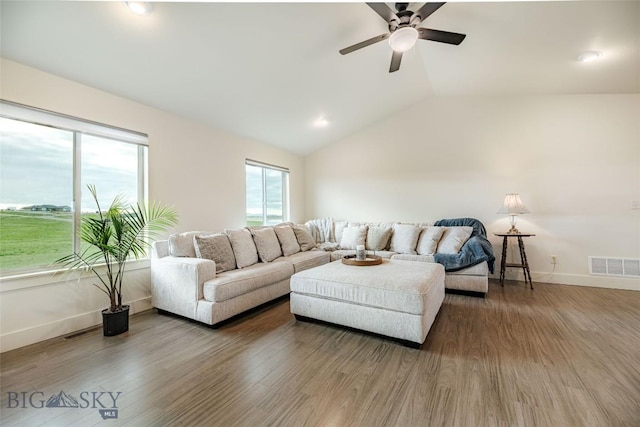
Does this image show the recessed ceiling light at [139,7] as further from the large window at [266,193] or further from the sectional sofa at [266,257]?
the large window at [266,193]

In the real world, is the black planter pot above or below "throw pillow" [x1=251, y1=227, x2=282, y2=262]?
below

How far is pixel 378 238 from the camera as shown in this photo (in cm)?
441

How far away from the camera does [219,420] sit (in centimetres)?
144

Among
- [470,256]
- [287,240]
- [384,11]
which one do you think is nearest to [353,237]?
[287,240]

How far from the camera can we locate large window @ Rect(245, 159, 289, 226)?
4754mm

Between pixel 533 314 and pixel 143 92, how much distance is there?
4.73 metres

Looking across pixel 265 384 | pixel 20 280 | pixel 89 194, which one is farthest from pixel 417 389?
pixel 89 194

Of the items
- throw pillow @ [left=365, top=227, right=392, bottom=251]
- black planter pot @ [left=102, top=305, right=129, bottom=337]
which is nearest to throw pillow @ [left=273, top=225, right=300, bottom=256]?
throw pillow @ [left=365, top=227, right=392, bottom=251]

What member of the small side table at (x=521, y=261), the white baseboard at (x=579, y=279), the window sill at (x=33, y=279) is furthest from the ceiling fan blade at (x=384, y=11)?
the white baseboard at (x=579, y=279)

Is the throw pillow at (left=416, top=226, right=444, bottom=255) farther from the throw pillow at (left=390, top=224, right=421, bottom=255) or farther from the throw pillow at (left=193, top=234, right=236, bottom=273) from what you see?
the throw pillow at (left=193, top=234, right=236, bottom=273)

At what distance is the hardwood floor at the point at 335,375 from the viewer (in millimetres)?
1465

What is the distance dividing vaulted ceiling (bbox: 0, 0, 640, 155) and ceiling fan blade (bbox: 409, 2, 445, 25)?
1.83 ft

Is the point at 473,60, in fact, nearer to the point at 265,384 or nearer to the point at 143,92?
the point at 143,92

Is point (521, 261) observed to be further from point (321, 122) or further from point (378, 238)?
point (321, 122)
